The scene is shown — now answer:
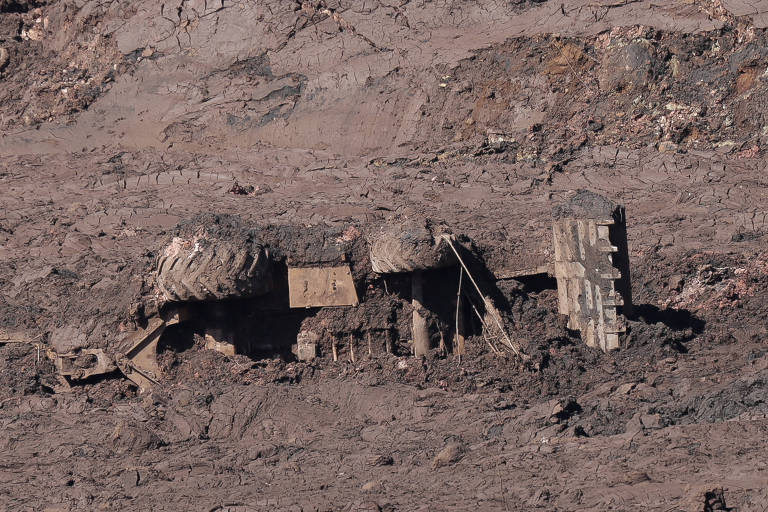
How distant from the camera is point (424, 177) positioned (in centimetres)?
2342

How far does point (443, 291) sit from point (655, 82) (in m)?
8.39

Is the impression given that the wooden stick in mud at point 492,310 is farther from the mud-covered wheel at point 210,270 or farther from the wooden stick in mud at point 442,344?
the mud-covered wheel at point 210,270

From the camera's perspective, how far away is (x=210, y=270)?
16.6m

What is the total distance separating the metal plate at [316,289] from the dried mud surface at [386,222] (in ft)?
0.61

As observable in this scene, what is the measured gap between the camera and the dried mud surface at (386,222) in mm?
13977

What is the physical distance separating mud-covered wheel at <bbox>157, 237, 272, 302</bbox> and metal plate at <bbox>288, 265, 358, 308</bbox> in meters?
0.45

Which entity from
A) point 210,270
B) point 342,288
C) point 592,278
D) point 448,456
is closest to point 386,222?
point 342,288

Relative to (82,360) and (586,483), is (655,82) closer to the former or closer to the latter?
(82,360)

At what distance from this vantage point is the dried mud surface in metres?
14.0

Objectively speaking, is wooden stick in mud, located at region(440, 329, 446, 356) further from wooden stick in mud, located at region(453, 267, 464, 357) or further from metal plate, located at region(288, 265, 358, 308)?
metal plate, located at region(288, 265, 358, 308)

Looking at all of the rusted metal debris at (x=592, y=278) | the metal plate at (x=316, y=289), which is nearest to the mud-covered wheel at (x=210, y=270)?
the metal plate at (x=316, y=289)

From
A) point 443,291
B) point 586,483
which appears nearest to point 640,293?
point 443,291

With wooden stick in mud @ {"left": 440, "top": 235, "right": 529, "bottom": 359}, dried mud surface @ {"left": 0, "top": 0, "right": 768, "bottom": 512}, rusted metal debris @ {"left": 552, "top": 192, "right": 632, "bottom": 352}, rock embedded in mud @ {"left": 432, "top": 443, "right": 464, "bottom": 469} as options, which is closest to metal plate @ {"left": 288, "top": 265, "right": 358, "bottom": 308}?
dried mud surface @ {"left": 0, "top": 0, "right": 768, "bottom": 512}

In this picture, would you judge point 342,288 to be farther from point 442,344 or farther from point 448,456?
point 448,456
